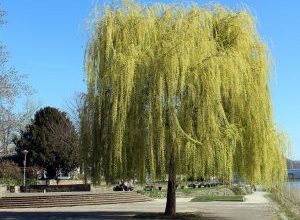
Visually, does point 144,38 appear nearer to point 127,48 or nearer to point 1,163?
point 127,48

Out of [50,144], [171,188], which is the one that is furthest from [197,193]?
[171,188]

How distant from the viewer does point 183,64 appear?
2089 centimetres

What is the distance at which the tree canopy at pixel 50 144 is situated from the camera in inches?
2464

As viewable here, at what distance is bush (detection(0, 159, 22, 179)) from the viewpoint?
49.9 metres

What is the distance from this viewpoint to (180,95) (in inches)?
834

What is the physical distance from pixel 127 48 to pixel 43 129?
143ft

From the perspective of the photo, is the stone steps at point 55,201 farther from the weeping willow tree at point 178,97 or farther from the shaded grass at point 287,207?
the weeping willow tree at point 178,97

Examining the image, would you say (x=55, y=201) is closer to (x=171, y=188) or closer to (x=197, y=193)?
(x=171, y=188)

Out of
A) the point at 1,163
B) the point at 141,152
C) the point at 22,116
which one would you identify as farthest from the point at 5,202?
the point at 141,152

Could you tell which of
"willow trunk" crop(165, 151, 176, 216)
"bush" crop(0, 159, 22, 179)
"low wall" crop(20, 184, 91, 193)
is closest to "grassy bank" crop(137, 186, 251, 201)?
"low wall" crop(20, 184, 91, 193)

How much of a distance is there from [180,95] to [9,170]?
3488 cm

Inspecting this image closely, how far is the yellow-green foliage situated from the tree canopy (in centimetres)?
3937

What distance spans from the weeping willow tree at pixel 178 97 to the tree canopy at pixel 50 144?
3931 cm

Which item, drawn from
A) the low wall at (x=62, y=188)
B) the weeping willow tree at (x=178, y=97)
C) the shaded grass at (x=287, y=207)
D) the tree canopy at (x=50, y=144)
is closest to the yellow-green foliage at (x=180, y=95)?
the weeping willow tree at (x=178, y=97)
